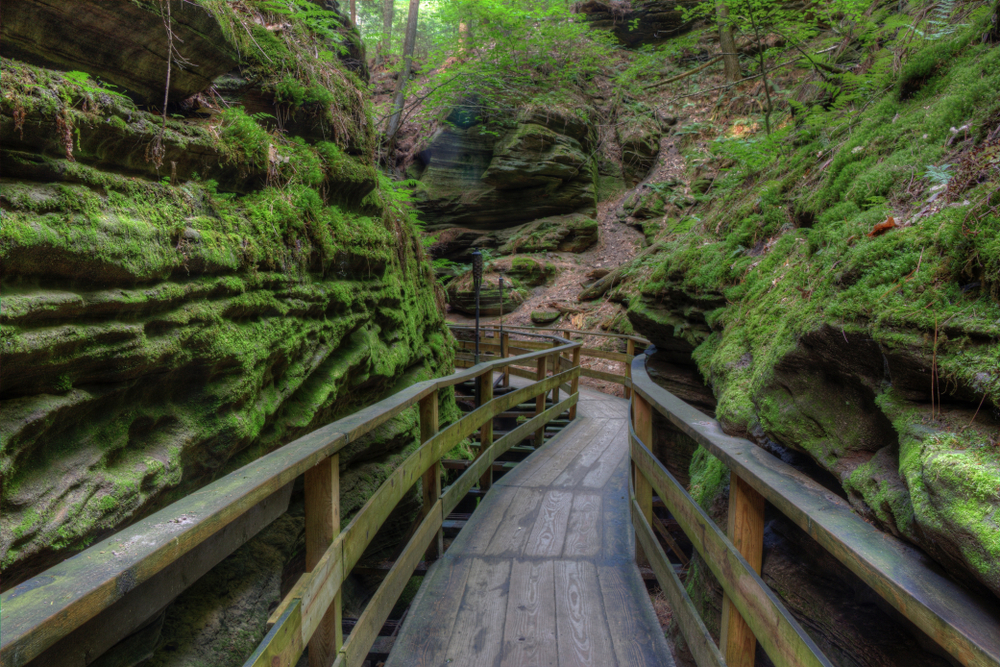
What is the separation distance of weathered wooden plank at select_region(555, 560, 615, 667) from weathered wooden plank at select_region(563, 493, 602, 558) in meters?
0.19

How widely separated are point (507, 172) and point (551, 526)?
15.7 metres

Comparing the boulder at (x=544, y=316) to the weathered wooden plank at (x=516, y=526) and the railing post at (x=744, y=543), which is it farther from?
the railing post at (x=744, y=543)

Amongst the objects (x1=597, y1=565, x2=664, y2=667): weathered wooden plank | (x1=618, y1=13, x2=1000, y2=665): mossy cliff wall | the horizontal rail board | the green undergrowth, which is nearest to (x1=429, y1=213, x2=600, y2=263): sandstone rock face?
the horizontal rail board

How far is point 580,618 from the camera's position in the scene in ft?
9.17

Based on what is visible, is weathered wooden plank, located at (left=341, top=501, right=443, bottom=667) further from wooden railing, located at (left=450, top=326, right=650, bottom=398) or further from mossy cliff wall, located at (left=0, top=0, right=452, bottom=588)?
wooden railing, located at (left=450, top=326, right=650, bottom=398)

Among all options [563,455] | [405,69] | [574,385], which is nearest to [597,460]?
[563,455]

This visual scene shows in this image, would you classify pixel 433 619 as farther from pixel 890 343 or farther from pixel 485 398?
pixel 890 343

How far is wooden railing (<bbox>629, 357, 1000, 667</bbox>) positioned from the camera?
3.26ft

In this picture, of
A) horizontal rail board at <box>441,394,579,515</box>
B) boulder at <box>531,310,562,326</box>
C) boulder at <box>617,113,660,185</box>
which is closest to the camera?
horizontal rail board at <box>441,394,579,515</box>

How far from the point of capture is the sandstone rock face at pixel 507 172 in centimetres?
Result: 1788

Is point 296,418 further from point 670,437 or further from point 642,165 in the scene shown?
point 642,165

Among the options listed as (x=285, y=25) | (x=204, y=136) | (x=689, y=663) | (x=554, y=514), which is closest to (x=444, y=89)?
(x=285, y=25)

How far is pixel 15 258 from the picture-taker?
6.25 feet

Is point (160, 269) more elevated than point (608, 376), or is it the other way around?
point (160, 269)
